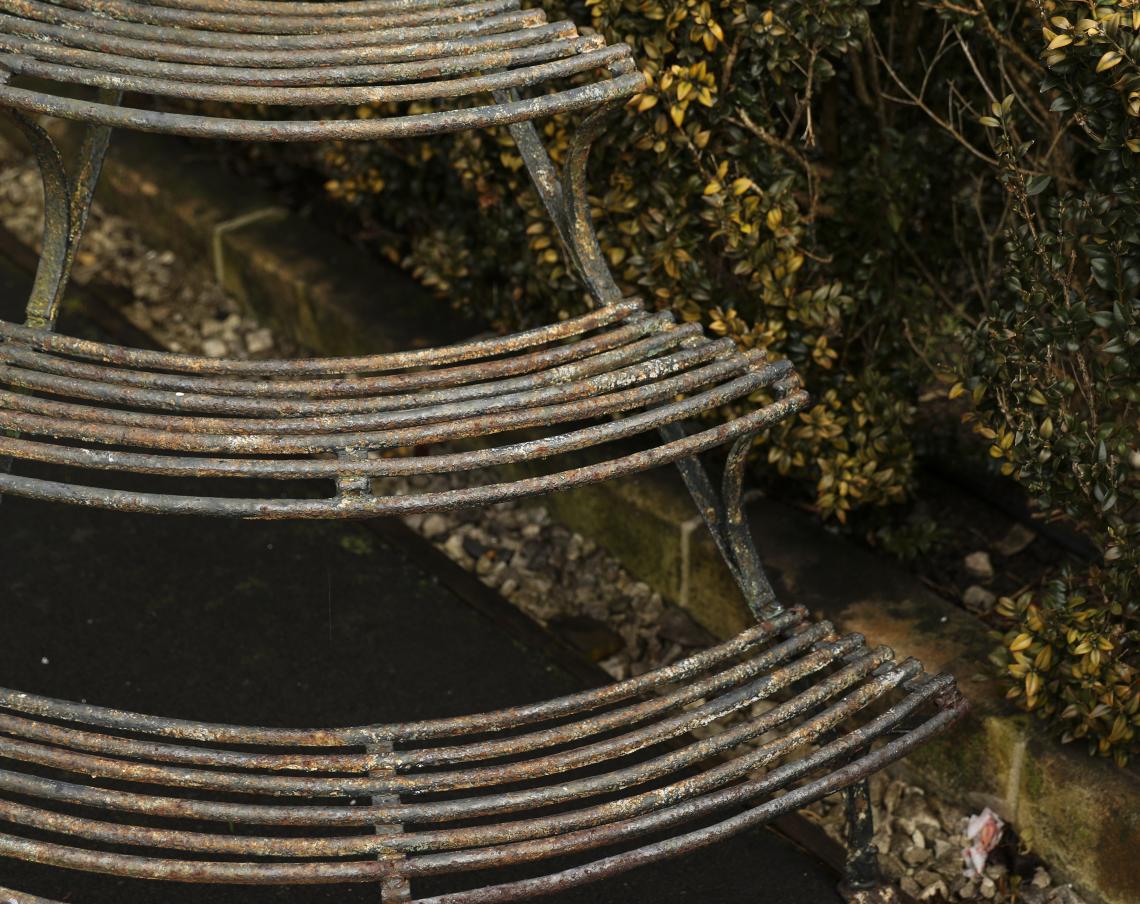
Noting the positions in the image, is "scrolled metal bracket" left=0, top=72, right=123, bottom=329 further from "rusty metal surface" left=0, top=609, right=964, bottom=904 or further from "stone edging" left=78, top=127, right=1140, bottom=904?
"stone edging" left=78, top=127, right=1140, bottom=904

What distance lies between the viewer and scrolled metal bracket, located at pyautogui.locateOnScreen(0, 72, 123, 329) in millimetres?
2922

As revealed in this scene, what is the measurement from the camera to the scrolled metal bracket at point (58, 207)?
2.92 metres

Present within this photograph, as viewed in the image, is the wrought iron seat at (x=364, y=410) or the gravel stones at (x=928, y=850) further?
the gravel stones at (x=928, y=850)

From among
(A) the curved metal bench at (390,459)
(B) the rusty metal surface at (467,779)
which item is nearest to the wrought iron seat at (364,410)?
(A) the curved metal bench at (390,459)

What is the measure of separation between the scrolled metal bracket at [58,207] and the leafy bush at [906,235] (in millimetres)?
924

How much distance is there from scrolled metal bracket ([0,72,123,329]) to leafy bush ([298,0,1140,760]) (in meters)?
0.92

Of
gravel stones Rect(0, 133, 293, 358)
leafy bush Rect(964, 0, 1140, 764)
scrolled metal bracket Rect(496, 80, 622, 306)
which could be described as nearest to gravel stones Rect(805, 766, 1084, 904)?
leafy bush Rect(964, 0, 1140, 764)

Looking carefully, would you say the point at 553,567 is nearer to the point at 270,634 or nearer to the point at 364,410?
the point at 270,634

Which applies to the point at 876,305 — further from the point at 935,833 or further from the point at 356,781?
the point at 356,781

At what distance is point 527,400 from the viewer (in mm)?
2590

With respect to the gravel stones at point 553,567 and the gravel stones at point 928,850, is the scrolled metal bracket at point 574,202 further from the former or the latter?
the gravel stones at point 928,850

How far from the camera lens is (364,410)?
2.62 meters

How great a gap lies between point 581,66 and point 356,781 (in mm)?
1230

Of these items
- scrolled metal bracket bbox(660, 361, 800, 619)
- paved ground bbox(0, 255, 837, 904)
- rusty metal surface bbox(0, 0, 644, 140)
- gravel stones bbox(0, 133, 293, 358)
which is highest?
gravel stones bbox(0, 133, 293, 358)
